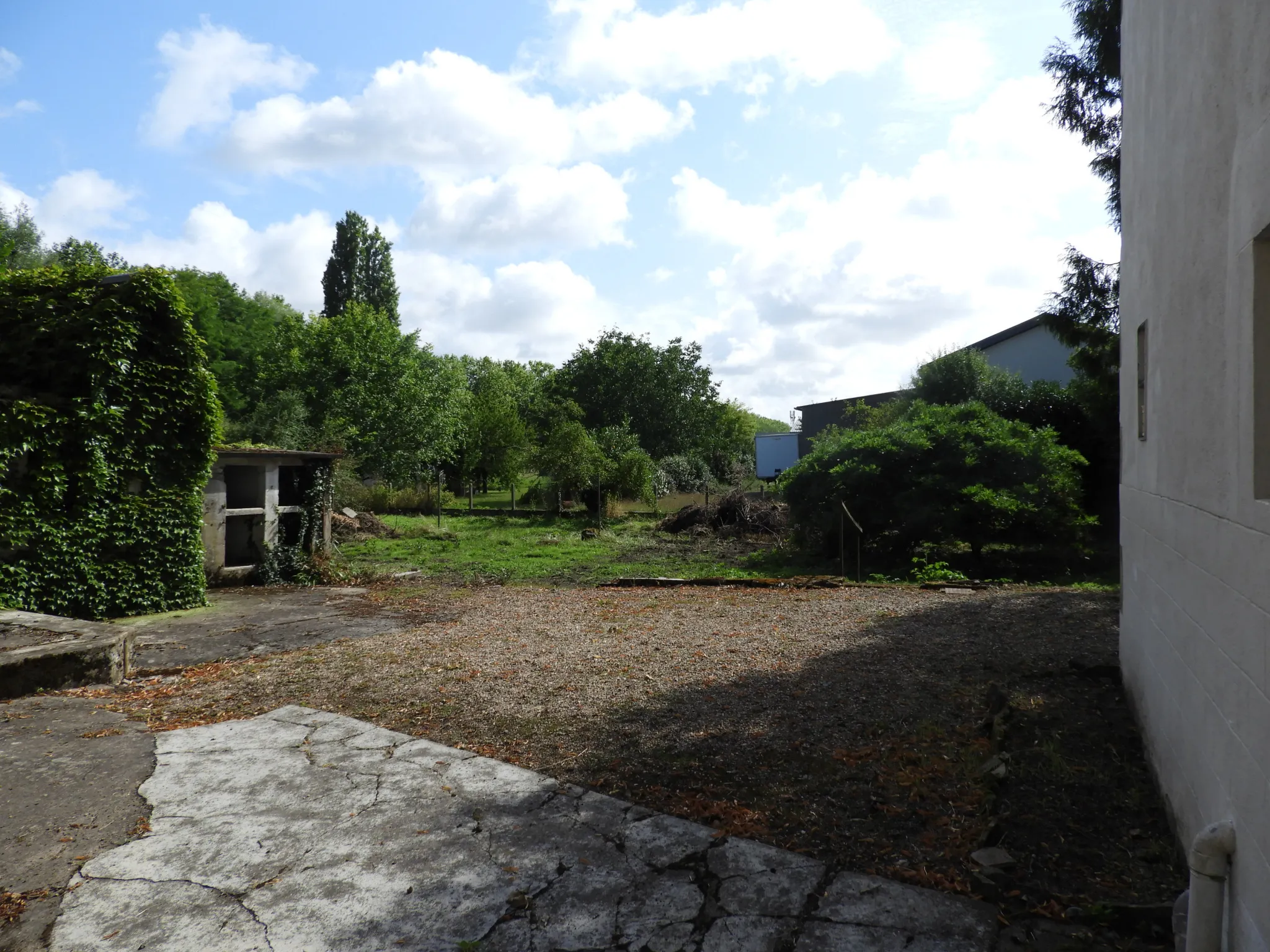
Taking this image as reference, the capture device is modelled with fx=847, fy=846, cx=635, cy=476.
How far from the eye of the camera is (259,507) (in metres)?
13.3

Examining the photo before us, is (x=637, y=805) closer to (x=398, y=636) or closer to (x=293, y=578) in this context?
(x=398, y=636)

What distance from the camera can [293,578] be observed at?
1355 cm

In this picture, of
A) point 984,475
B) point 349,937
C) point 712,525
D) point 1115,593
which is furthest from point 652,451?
point 349,937

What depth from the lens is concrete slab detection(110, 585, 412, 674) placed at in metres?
8.27

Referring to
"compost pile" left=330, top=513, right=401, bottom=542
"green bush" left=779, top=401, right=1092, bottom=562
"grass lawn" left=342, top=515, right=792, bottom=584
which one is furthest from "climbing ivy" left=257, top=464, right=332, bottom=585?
"green bush" left=779, top=401, right=1092, bottom=562

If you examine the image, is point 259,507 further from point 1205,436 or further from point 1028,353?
point 1028,353

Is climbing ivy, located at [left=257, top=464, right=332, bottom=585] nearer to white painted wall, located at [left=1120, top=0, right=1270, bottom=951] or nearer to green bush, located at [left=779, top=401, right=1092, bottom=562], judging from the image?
green bush, located at [left=779, top=401, right=1092, bottom=562]

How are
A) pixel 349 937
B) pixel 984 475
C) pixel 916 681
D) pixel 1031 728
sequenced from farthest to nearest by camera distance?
pixel 984 475 → pixel 916 681 → pixel 1031 728 → pixel 349 937

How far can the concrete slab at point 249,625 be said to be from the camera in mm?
8266

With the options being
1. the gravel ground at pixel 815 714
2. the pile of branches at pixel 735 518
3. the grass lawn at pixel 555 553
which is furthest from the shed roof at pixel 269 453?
the pile of branches at pixel 735 518

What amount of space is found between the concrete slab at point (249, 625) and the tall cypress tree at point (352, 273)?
118 feet

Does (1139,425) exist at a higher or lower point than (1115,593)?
higher

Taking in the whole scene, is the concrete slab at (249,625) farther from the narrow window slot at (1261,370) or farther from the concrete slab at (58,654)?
the narrow window slot at (1261,370)

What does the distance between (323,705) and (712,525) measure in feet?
52.2
